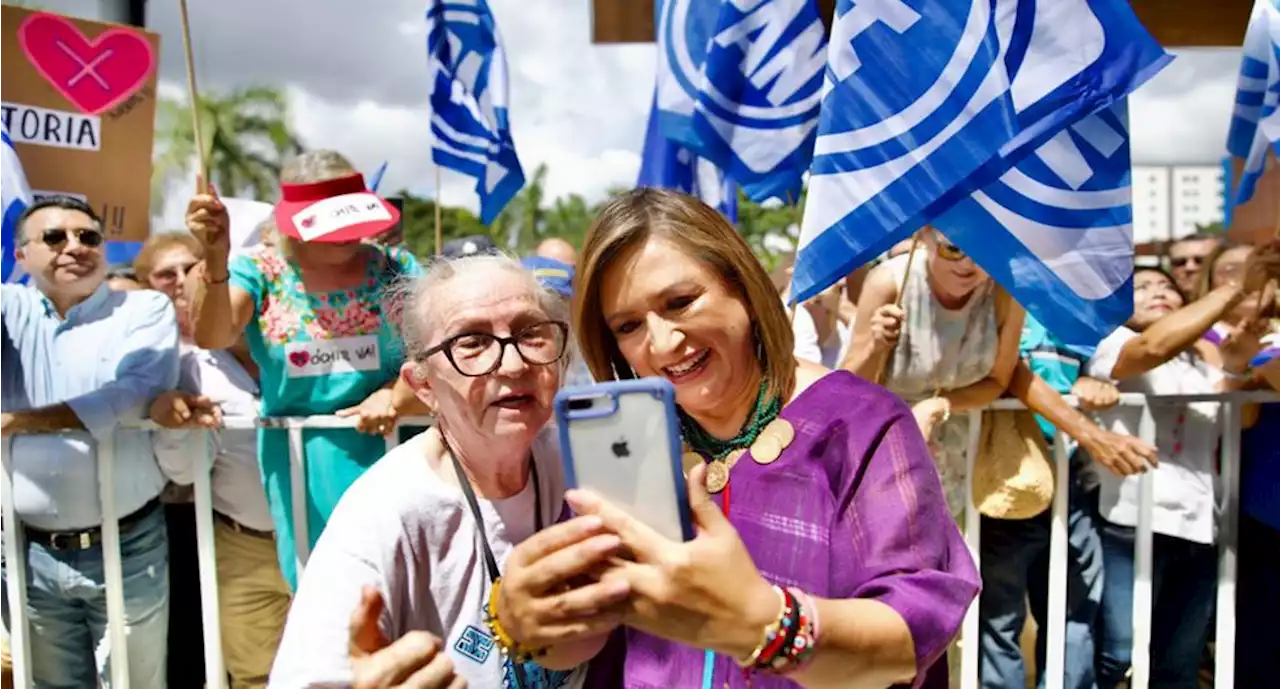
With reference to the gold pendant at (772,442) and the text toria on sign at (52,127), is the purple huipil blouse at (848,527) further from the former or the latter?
the text toria on sign at (52,127)

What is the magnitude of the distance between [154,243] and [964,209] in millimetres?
3493

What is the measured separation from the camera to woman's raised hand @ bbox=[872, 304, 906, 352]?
→ 9.70 ft

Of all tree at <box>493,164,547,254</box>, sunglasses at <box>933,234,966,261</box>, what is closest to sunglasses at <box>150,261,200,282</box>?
sunglasses at <box>933,234,966,261</box>

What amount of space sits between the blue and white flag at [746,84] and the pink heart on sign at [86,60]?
226cm

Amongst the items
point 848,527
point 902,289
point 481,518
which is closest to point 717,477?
point 848,527

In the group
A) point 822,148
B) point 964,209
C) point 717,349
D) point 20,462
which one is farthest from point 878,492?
point 20,462

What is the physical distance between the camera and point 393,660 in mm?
1348

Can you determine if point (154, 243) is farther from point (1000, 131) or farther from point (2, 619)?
point (1000, 131)

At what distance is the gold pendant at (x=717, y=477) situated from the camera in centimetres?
152

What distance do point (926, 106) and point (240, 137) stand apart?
108 ft

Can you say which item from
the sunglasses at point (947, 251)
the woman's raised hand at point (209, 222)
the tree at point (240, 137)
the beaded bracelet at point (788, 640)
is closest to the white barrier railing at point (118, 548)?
the woman's raised hand at point (209, 222)

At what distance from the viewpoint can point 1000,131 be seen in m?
2.45

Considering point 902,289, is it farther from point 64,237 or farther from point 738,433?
point 64,237

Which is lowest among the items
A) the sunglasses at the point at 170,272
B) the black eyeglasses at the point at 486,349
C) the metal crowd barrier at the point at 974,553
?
the metal crowd barrier at the point at 974,553
